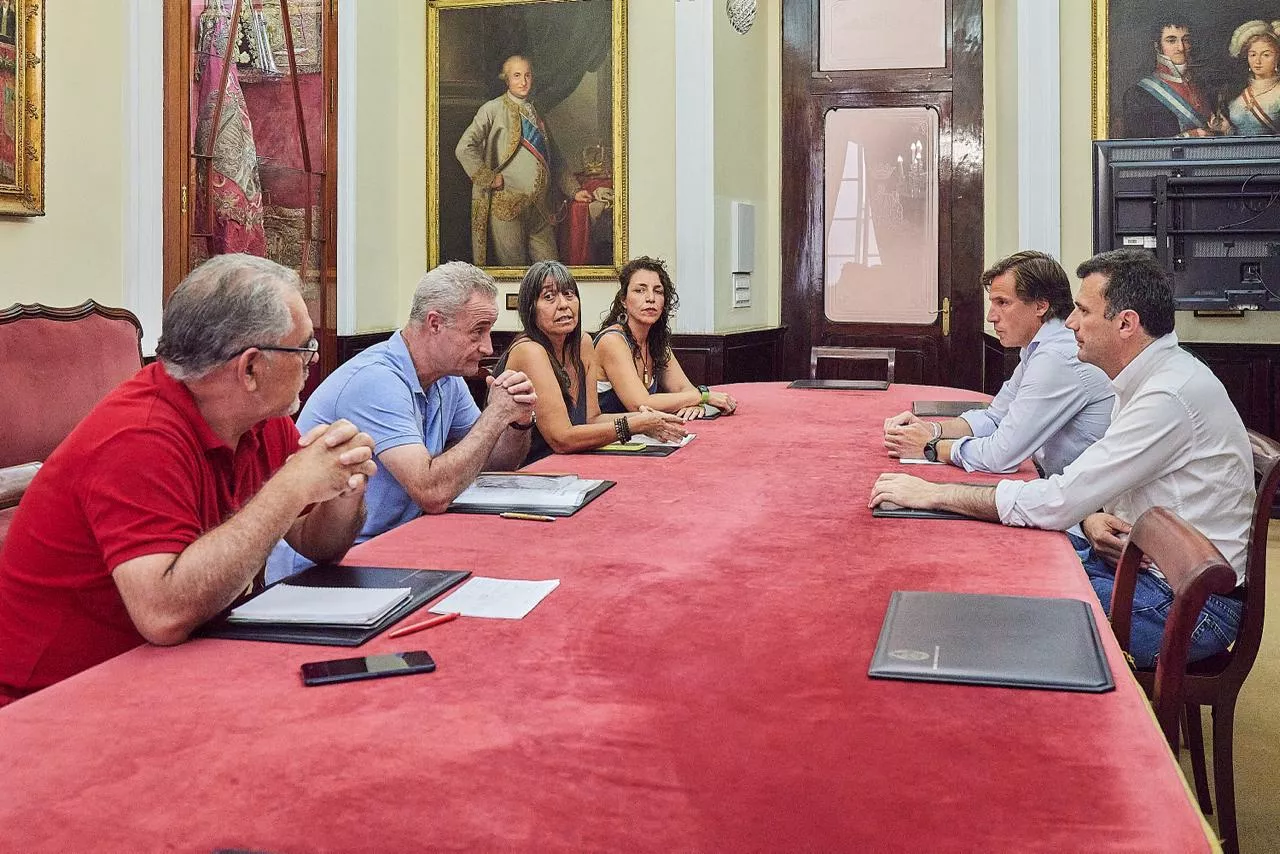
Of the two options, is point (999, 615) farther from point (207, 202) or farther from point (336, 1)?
point (336, 1)

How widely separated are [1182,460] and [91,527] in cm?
234

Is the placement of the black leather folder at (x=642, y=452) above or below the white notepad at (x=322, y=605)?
above

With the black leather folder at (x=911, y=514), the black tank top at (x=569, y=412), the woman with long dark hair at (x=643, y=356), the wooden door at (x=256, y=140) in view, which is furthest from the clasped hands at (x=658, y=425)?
the wooden door at (x=256, y=140)

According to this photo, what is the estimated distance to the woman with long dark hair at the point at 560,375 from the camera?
4.16 metres

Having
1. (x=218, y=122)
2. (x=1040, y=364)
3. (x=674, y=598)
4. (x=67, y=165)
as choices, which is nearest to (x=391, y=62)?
(x=218, y=122)

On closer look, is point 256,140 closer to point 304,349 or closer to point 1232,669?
point 304,349

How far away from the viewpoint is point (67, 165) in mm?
5180

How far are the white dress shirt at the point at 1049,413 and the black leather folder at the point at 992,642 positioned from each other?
1.67 metres

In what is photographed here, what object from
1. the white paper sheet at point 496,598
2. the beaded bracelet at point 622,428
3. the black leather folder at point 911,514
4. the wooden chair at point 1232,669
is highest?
the beaded bracelet at point 622,428

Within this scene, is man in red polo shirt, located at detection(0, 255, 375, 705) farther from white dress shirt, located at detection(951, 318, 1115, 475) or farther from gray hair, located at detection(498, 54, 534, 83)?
gray hair, located at detection(498, 54, 534, 83)

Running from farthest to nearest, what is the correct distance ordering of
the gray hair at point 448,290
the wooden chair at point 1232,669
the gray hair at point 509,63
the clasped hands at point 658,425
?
1. the gray hair at point 509,63
2. the clasped hands at point 658,425
3. the gray hair at point 448,290
4. the wooden chair at point 1232,669

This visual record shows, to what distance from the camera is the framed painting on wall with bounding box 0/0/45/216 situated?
4777 millimetres

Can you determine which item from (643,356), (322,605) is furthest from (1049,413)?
(322,605)

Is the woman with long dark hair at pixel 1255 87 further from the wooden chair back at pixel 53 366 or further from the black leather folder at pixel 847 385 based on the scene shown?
the wooden chair back at pixel 53 366
